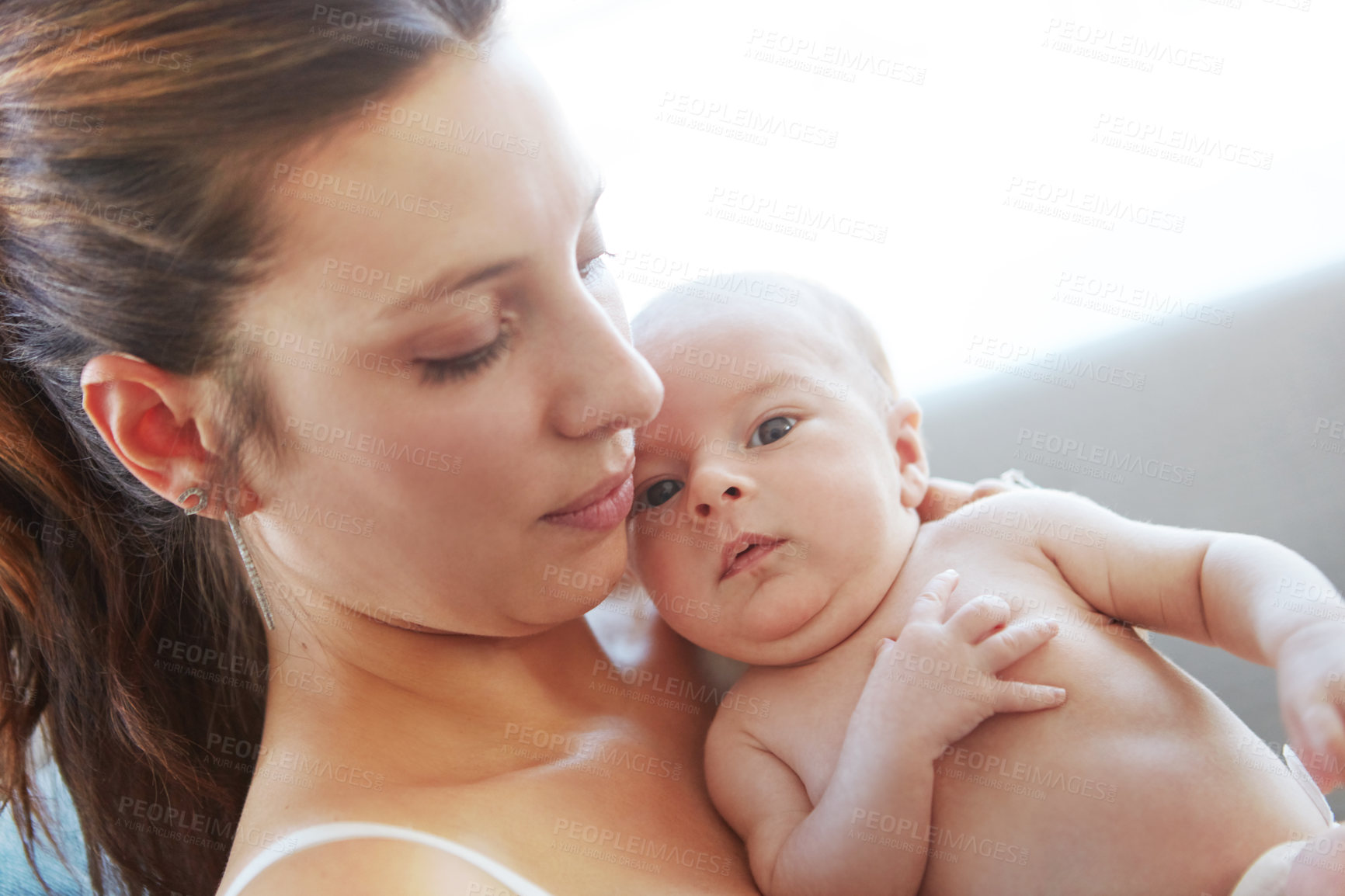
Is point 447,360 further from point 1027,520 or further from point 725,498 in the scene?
point 1027,520

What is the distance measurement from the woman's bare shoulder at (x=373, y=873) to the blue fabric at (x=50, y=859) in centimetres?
65

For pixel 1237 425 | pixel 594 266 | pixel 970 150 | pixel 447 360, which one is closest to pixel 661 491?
pixel 594 266

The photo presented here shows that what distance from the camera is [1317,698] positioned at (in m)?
0.82

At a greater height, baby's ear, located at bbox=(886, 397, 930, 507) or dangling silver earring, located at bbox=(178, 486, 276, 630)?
baby's ear, located at bbox=(886, 397, 930, 507)

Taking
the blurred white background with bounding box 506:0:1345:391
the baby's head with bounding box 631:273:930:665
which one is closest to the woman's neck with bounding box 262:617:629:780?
the baby's head with bounding box 631:273:930:665

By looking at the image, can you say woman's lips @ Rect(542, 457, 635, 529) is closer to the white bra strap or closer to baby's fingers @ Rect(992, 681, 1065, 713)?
the white bra strap

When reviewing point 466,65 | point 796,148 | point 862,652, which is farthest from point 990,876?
point 796,148

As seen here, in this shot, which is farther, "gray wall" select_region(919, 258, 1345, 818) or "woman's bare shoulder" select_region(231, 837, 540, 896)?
"gray wall" select_region(919, 258, 1345, 818)

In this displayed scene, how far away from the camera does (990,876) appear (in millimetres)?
983

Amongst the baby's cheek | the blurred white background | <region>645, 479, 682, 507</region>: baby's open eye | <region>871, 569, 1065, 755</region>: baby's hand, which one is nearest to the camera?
<region>871, 569, 1065, 755</region>: baby's hand

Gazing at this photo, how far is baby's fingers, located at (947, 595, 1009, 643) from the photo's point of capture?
40.7 inches

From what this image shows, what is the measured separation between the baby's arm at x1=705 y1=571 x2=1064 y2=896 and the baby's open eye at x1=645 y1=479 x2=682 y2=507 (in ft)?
1.09

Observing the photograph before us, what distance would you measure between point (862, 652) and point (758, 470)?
0.25 m

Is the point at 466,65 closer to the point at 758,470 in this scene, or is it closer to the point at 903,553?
the point at 758,470
